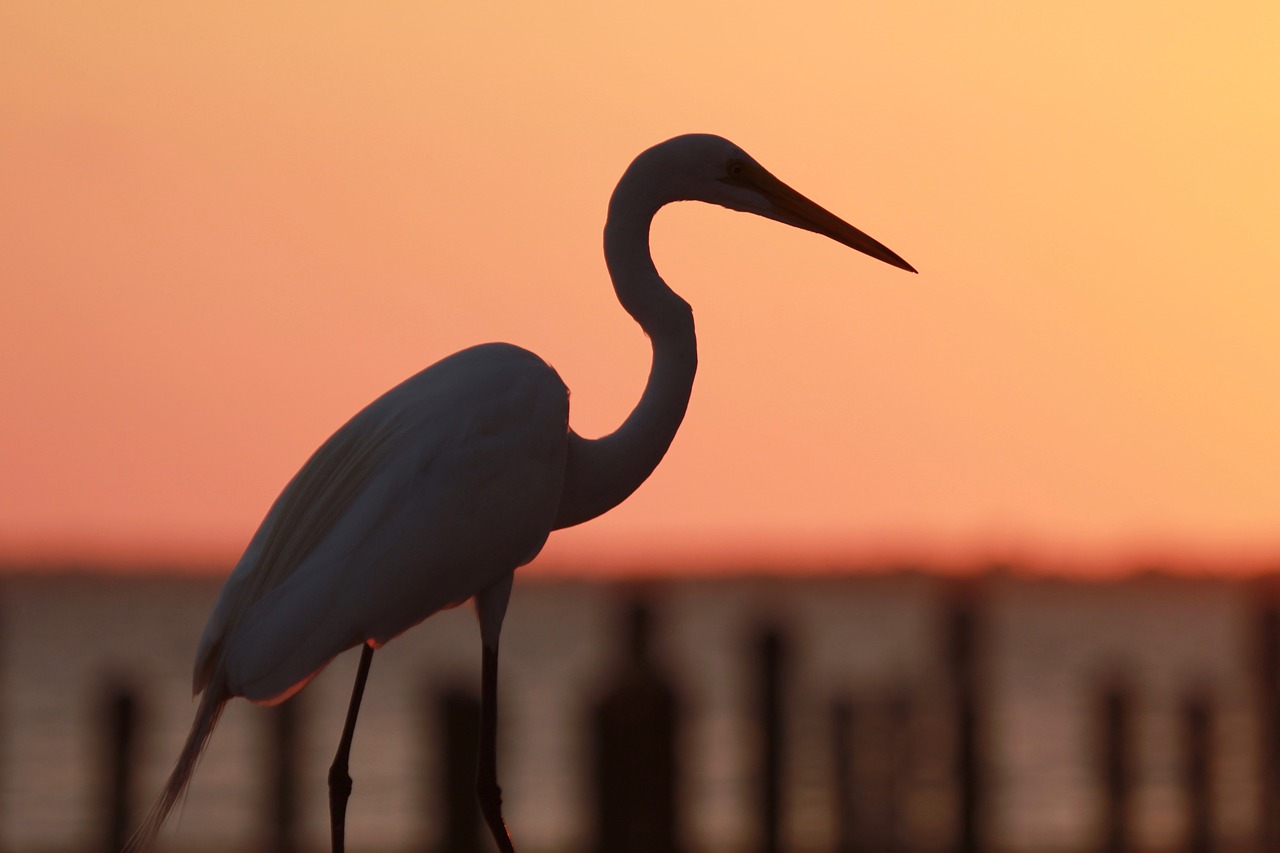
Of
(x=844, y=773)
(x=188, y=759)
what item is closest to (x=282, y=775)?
(x=844, y=773)

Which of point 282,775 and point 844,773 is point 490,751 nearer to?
point 282,775

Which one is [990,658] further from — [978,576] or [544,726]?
[544,726]

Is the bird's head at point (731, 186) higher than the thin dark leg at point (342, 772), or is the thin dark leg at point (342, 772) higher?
the bird's head at point (731, 186)

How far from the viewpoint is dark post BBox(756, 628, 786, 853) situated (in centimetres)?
1344

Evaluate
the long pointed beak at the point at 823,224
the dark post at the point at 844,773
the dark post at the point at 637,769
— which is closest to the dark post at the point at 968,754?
the dark post at the point at 844,773

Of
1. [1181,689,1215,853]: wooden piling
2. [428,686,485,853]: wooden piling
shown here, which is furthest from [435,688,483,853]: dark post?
[1181,689,1215,853]: wooden piling

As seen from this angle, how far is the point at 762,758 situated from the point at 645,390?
819cm

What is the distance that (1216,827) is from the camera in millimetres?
15781

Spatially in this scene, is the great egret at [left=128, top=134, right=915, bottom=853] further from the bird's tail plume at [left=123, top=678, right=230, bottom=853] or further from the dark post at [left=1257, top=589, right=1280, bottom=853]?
the dark post at [left=1257, top=589, right=1280, bottom=853]

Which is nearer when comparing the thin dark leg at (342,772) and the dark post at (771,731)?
the thin dark leg at (342,772)

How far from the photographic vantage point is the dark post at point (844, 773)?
48.5ft

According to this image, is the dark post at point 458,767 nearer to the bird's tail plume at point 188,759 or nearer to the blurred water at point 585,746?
the blurred water at point 585,746

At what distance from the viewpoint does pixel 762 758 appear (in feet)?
44.7

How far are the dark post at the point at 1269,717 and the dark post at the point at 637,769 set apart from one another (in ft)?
19.9
